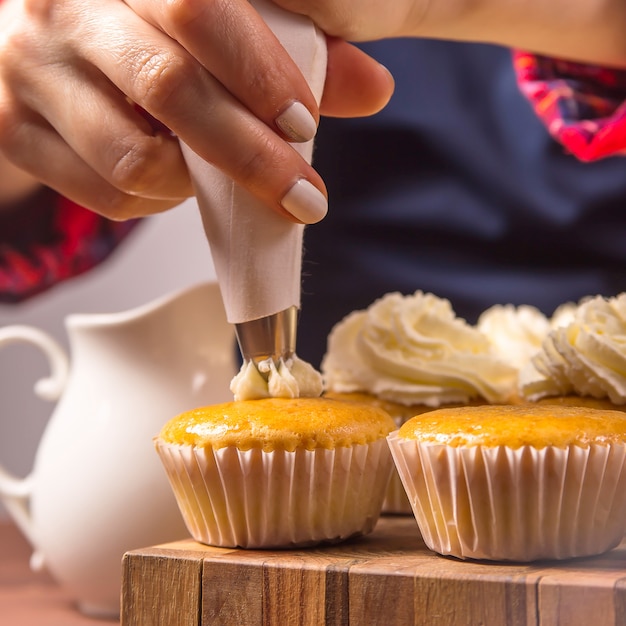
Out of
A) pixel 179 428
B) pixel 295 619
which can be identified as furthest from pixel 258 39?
pixel 295 619

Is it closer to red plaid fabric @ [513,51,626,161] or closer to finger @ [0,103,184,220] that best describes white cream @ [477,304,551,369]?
red plaid fabric @ [513,51,626,161]

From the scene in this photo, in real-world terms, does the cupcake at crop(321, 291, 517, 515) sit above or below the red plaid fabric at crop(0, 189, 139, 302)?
below

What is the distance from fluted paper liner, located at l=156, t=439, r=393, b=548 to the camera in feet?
2.71

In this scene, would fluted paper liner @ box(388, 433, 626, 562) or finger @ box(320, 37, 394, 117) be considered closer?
fluted paper liner @ box(388, 433, 626, 562)

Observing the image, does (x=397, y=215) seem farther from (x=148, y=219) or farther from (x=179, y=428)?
(x=148, y=219)

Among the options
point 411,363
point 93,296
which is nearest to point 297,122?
point 411,363

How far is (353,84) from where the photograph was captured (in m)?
0.97

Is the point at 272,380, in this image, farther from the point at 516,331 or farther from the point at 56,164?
the point at 516,331

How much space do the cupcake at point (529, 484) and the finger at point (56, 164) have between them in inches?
17.0

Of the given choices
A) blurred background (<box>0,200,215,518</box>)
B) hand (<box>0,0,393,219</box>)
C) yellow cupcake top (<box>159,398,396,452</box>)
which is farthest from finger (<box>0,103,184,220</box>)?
blurred background (<box>0,200,215,518</box>)

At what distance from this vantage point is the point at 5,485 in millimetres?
1118

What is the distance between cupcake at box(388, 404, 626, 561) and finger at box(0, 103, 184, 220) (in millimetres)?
431

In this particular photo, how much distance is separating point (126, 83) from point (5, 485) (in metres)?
0.61

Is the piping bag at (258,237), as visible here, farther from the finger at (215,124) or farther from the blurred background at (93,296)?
the blurred background at (93,296)
